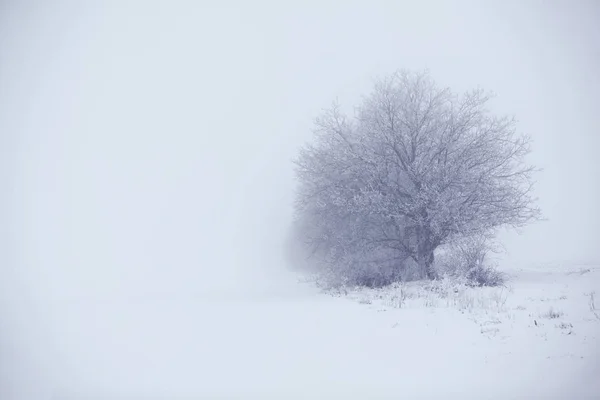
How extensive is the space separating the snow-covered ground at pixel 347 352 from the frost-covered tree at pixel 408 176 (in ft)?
17.5

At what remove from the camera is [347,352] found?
549 centimetres

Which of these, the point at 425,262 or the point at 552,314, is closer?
the point at 552,314

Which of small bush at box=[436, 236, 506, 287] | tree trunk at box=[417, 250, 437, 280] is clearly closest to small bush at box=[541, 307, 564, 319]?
small bush at box=[436, 236, 506, 287]

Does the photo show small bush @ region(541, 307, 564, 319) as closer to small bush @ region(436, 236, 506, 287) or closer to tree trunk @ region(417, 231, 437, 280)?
small bush @ region(436, 236, 506, 287)

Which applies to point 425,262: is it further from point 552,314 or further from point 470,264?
point 552,314

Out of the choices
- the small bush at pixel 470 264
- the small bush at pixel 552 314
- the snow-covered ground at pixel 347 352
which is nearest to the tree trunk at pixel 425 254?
the small bush at pixel 470 264

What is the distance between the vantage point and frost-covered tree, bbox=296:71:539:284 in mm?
13812

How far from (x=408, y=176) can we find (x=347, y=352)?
10.7 meters

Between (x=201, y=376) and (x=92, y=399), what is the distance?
4.55 feet

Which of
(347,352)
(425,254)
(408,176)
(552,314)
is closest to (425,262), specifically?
(425,254)

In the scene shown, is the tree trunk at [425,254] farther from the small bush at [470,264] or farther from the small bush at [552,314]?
the small bush at [552,314]

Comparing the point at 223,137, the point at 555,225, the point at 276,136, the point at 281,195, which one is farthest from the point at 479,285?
the point at 223,137

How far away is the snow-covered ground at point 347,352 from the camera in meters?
4.32

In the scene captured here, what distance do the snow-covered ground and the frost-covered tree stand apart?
210 inches
